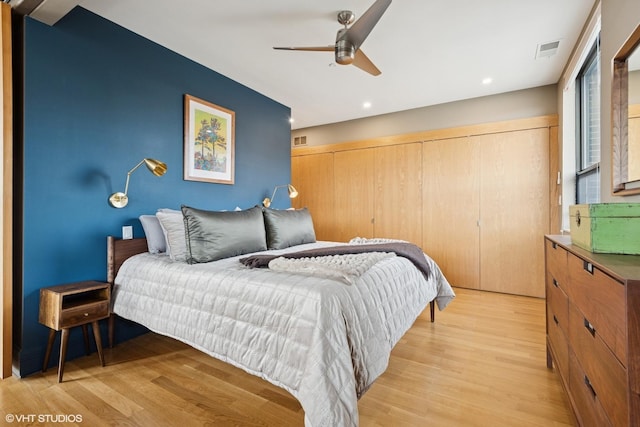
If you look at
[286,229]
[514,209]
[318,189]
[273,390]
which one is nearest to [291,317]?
[273,390]

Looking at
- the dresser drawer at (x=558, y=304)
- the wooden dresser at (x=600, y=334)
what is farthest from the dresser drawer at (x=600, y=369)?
the dresser drawer at (x=558, y=304)

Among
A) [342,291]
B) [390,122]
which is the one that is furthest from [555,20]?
[342,291]

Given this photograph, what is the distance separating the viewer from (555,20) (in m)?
2.33

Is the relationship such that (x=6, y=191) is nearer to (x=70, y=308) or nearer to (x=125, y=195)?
A: (x=125, y=195)

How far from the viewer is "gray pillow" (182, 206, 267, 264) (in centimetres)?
213

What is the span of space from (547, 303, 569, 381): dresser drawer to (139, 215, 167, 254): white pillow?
9.08 feet

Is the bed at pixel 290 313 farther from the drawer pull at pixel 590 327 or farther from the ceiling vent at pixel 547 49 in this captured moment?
the ceiling vent at pixel 547 49

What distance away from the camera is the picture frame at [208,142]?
295 centimetres

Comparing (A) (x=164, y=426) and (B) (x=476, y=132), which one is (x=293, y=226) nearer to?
(A) (x=164, y=426)

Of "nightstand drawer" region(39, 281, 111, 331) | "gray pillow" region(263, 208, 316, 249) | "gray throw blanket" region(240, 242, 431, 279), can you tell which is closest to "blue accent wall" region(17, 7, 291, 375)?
"nightstand drawer" region(39, 281, 111, 331)

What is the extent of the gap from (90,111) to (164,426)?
229 cm

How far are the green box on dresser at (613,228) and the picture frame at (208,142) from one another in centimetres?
307

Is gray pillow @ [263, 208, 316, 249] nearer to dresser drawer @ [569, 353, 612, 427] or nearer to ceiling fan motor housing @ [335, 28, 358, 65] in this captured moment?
ceiling fan motor housing @ [335, 28, 358, 65]

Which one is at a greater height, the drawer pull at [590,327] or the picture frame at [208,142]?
the picture frame at [208,142]
